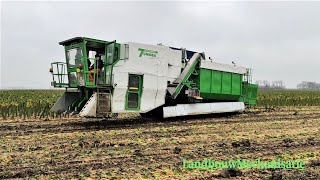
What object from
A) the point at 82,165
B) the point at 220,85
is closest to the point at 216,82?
the point at 220,85

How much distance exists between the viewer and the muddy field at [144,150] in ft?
17.8

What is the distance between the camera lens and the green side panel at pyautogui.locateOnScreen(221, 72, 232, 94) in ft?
51.1

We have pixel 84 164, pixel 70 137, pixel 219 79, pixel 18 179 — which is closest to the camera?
pixel 18 179

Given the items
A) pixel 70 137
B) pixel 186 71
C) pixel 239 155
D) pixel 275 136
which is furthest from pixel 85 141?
pixel 186 71

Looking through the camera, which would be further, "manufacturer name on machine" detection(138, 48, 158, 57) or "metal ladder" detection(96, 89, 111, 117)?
"manufacturer name on machine" detection(138, 48, 158, 57)

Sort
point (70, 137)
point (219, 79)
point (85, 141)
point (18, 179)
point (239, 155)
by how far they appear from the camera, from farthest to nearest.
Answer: point (219, 79), point (70, 137), point (85, 141), point (239, 155), point (18, 179)

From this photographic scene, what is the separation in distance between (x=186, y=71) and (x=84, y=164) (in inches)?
328

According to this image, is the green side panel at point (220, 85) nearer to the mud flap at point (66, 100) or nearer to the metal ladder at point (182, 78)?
the metal ladder at point (182, 78)

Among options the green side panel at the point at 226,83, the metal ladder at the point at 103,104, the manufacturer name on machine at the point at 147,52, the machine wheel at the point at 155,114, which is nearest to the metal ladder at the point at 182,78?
the machine wheel at the point at 155,114

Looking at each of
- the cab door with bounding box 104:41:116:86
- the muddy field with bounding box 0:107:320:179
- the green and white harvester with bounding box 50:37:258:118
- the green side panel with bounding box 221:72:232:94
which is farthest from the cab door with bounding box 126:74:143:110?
the green side panel with bounding box 221:72:232:94

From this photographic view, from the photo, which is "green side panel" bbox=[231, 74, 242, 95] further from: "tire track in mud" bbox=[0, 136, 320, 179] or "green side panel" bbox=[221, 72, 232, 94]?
"tire track in mud" bbox=[0, 136, 320, 179]

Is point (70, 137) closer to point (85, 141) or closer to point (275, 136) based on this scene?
point (85, 141)

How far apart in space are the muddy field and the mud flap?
0.94 metres

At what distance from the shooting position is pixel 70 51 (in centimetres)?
1162
